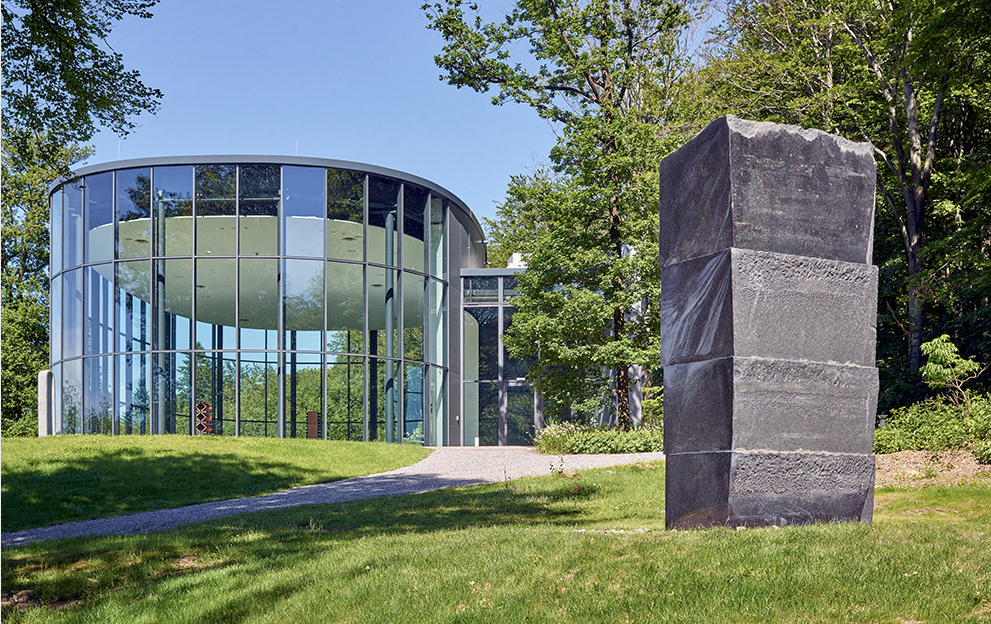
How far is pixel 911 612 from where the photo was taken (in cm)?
488

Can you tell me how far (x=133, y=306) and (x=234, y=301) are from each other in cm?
304

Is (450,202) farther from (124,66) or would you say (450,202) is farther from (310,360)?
(124,66)

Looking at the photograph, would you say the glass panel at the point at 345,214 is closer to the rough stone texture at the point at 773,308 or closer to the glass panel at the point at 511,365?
the glass panel at the point at 511,365

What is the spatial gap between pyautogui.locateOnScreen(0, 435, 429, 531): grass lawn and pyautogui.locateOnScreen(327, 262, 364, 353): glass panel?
401 cm

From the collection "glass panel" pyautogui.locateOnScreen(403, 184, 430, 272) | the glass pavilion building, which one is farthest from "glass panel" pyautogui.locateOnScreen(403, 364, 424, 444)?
"glass panel" pyautogui.locateOnScreen(403, 184, 430, 272)

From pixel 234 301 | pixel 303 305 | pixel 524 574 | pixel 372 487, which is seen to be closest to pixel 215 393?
pixel 234 301

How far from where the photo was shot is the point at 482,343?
33.1 metres

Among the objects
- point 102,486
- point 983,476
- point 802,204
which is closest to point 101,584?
point 802,204

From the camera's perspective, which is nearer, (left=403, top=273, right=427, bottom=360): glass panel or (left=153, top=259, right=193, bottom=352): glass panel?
(left=153, top=259, right=193, bottom=352): glass panel

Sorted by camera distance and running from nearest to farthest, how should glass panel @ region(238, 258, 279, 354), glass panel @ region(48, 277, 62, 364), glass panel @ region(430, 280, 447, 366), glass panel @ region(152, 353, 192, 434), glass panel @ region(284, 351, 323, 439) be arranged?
glass panel @ region(152, 353, 192, 434) < glass panel @ region(284, 351, 323, 439) < glass panel @ region(238, 258, 279, 354) < glass panel @ region(48, 277, 62, 364) < glass panel @ region(430, 280, 447, 366)

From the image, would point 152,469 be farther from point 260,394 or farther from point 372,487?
point 260,394

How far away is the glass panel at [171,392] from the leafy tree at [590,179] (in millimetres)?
9312

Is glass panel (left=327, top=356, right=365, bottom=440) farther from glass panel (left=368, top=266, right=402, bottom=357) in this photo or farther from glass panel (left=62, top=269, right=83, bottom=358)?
glass panel (left=62, top=269, right=83, bottom=358)

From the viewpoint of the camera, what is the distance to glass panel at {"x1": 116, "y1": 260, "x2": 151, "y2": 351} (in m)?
25.9
